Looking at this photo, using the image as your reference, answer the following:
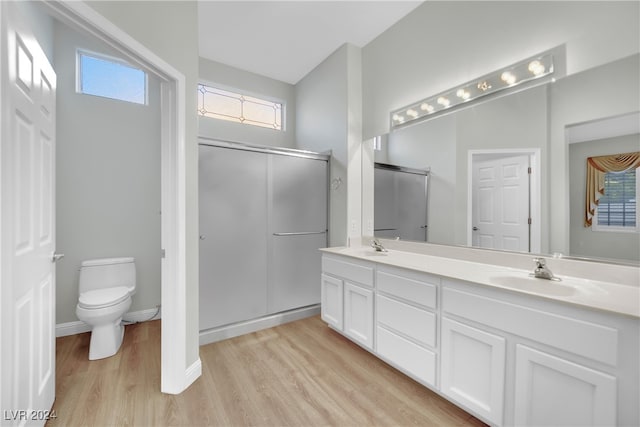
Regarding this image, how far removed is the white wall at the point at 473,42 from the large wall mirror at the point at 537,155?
16 cm

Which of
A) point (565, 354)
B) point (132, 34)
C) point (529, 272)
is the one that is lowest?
point (565, 354)

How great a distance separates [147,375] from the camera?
75.7 inches

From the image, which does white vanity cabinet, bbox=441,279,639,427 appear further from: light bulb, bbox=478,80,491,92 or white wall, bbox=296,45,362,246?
white wall, bbox=296,45,362,246

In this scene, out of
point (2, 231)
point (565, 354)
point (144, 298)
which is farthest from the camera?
point (144, 298)

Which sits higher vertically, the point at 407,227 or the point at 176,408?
the point at 407,227

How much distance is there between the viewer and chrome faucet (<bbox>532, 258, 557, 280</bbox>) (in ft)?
4.90

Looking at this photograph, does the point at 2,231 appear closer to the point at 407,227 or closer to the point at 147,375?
the point at 147,375

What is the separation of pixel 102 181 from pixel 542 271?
355cm

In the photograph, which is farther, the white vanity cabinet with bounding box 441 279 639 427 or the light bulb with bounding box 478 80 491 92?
the light bulb with bounding box 478 80 491 92

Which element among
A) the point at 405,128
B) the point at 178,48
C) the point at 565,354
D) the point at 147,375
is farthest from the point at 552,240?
the point at 147,375

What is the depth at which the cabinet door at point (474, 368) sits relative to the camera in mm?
1325

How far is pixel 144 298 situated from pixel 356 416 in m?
2.41

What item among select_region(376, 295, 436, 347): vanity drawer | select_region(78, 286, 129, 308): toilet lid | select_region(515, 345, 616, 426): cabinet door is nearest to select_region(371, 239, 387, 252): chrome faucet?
select_region(376, 295, 436, 347): vanity drawer

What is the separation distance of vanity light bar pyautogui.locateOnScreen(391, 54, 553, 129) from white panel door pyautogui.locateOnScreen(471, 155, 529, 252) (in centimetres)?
48
